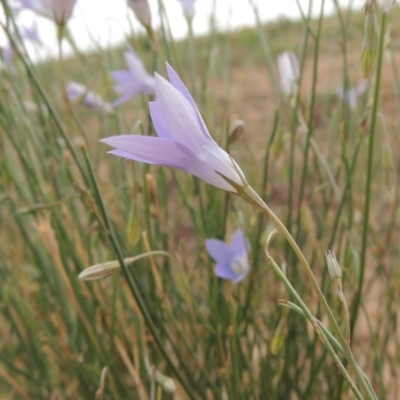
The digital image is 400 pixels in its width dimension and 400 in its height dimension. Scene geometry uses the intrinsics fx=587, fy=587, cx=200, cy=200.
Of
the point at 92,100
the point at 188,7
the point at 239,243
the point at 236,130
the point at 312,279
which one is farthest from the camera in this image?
the point at 92,100

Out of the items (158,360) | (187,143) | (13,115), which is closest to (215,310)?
(158,360)

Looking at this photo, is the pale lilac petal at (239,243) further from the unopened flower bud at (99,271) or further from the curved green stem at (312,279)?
the curved green stem at (312,279)

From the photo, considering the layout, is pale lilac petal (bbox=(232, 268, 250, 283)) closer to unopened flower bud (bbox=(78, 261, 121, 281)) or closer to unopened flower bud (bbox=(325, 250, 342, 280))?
unopened flower bud (bbox=(78, 261, 121, 281))

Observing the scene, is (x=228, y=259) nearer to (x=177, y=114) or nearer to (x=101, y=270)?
(x=101, y=270)

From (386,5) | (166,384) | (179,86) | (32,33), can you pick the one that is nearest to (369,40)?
(386,5)

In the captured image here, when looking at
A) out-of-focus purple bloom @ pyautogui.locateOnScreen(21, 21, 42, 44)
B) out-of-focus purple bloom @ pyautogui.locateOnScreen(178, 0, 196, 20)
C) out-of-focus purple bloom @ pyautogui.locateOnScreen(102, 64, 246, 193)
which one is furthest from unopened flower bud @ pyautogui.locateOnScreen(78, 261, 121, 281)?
out-of-focus purple bloom @ pyautogui.locateOnScreen(21, 21, 42, 44)

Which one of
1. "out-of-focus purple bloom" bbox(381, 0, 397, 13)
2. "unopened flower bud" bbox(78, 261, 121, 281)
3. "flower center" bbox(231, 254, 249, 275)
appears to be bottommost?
"flower center" bbox(231, 254, 249, 275)

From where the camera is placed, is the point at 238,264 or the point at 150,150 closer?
the point at 150,150
